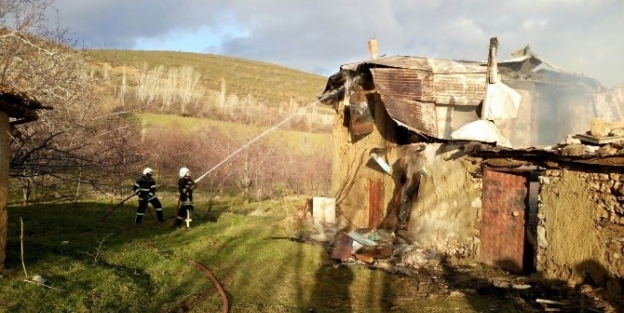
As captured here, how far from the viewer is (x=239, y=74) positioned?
236 feet

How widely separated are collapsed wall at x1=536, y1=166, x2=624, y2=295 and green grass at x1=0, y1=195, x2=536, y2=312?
161cm

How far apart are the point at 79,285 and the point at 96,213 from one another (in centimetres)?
1141

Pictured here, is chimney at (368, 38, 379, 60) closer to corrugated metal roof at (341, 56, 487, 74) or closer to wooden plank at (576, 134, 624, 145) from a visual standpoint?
corrugated metal roof at (341, 56, 487, 74)

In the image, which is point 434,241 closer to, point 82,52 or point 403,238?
point 403,238

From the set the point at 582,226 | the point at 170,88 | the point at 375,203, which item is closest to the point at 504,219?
the point at 582,226

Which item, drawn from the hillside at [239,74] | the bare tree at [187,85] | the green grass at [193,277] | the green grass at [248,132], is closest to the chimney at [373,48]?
the green grass at [193,277]

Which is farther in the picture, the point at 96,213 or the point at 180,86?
the point at 180,86

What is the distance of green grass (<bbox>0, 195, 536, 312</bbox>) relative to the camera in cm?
738

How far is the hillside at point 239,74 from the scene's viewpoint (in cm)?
6081

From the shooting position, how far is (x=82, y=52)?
14.5 metres

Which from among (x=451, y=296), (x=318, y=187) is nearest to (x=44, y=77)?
(x=451, y=296)

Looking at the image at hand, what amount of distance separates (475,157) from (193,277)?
6854mm

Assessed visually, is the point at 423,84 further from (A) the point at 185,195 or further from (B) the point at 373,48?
(A) the point at 185,195

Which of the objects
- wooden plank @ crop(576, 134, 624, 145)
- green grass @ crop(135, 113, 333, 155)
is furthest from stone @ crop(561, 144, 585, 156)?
green grass @ crop(135, 113, 333, 155)
